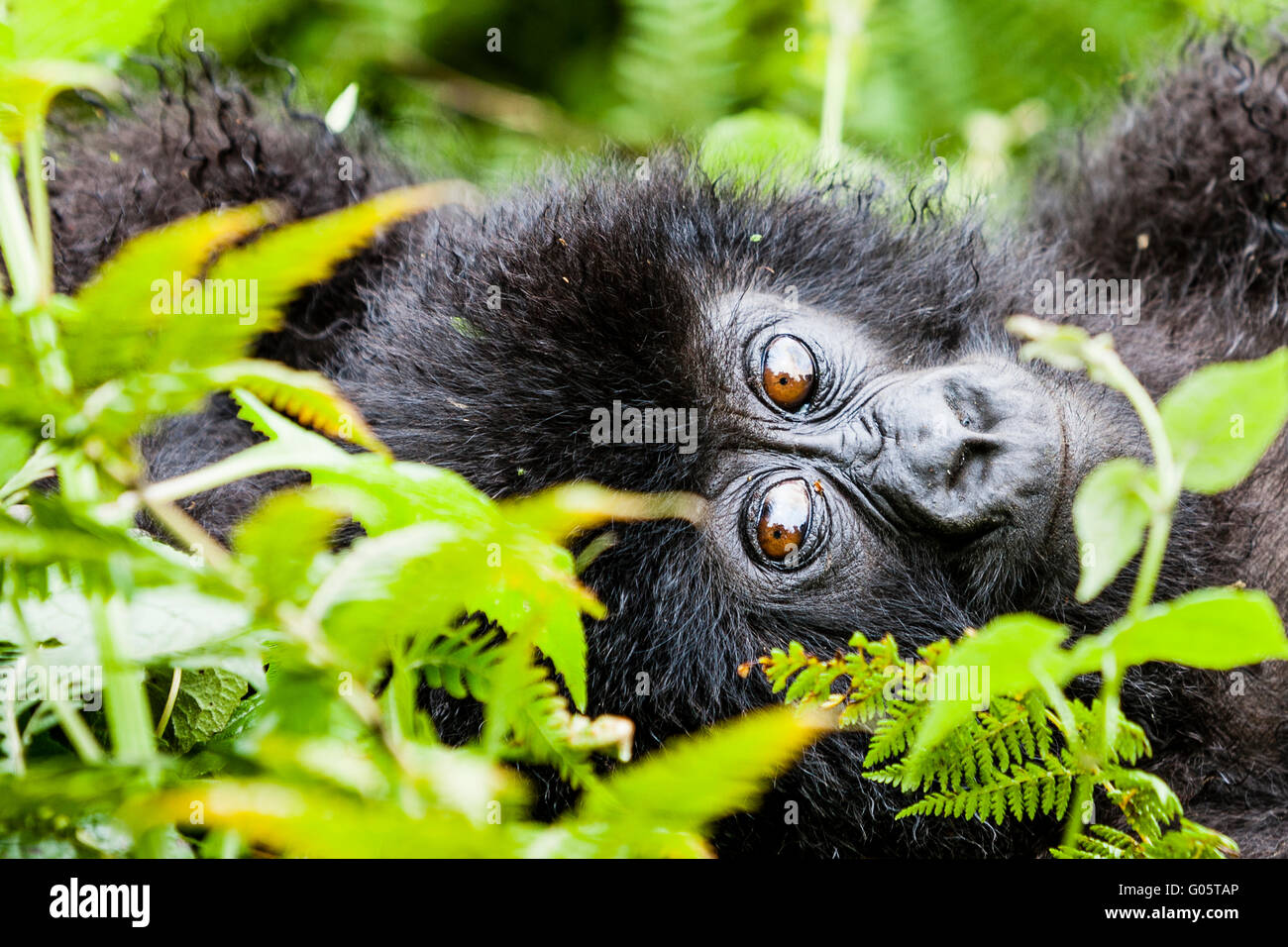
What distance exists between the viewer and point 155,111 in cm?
277

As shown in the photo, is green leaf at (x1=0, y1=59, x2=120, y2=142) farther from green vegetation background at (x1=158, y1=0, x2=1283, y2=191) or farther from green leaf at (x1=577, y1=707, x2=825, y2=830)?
green vegetation background at (x1=158, y1=0, x2=1283, y2=191)

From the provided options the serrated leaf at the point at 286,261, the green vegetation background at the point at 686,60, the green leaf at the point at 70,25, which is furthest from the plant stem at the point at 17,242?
the green vegetation background at the point at 686,60

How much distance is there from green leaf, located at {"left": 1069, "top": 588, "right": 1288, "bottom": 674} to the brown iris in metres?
0.95

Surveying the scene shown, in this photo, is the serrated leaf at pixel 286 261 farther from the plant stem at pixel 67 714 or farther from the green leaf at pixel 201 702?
the green leaf at pixel 201 702

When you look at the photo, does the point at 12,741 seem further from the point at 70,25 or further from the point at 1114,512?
the point at 1114,512

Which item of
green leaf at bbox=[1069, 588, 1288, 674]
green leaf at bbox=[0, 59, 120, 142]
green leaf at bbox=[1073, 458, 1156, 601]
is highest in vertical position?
green leaf at bbox=[0, 59, 120, 142]

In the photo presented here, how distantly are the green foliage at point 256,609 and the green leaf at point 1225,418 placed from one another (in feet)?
1.66

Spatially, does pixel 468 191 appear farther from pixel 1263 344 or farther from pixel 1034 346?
pixel 1263 344

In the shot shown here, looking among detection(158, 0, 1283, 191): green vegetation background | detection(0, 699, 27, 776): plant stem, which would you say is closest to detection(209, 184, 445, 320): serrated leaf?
detection(0, 699, 27, 776): plant stem

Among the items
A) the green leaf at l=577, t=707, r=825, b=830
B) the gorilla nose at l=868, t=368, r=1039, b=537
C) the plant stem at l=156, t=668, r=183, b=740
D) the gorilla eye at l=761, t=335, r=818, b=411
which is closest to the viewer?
the green leaf at l=577, t=707, r=825, b=830

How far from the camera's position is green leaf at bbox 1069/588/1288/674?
3.39 feet

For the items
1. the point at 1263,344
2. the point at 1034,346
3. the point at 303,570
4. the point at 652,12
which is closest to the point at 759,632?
the point at 1034,346

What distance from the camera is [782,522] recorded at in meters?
2.05
